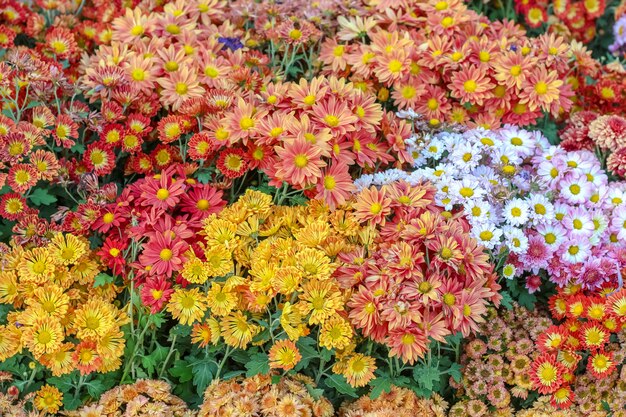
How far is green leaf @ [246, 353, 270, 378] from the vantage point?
8.29 ft

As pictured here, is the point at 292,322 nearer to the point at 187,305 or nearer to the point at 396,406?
the point at 187,305

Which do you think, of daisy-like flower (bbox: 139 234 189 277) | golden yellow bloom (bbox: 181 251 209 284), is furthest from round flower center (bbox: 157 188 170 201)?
golden yellow bloom (bbox: 181 251 209 284)

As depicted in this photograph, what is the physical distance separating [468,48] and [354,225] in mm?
1144

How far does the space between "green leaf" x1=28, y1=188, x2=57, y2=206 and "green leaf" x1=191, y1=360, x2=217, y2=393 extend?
89 cm

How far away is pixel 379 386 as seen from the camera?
8.50 feet

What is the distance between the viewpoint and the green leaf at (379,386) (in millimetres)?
2572

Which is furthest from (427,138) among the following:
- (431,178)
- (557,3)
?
(557,3)

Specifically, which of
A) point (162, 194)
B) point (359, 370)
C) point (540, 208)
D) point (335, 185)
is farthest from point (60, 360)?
point (540, 208)

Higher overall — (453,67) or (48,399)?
(453,67)

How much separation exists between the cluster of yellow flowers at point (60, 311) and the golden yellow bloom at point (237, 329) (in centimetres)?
37

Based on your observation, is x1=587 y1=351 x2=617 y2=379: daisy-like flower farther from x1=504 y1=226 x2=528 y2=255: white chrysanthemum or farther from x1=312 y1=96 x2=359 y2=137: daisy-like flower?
x1=312 y1=96 x2=359 y2=137: daisy-like flower

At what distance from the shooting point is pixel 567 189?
10.3ft

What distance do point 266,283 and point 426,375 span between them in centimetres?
66

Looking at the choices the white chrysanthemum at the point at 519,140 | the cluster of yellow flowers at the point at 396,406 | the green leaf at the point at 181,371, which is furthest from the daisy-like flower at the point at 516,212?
the green leaf at the point at 181,371
